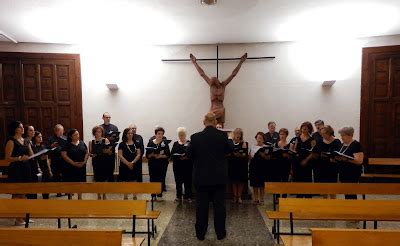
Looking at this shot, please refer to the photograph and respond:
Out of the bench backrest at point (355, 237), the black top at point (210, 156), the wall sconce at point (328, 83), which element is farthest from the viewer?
the wall sconce at point (328, 83)

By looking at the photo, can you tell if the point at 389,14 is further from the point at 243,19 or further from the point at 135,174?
the point at 135,174

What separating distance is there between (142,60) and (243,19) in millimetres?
2827

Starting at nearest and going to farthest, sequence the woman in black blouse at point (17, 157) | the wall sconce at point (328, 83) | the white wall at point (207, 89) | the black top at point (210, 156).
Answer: the black top at point (210, 156) → the woman in black blouse at point (17, 157) → the wall sconce at point (328, 83) → the white wall at point (207, 89)

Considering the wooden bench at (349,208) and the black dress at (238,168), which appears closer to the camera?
the wooden bench at (349,208)

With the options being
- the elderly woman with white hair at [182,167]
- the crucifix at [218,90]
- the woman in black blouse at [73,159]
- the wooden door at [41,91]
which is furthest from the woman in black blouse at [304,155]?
the wooden door at [41,91]

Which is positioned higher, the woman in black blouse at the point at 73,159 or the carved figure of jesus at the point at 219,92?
the carved figure of jesus at the point at 219,92

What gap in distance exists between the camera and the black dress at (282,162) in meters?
4.91

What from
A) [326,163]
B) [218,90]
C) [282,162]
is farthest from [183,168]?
[326,163]

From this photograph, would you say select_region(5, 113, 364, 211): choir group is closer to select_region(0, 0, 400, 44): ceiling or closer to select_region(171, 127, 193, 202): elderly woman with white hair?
select_region(171, 127, 193, 202): elderly woman with white hair

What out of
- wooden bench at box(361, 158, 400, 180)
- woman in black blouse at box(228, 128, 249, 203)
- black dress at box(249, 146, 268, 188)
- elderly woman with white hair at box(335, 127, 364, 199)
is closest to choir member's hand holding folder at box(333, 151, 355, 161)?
elderly woman with white hair at box(335, 127, 364, 199)

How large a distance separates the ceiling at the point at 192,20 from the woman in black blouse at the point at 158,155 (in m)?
2.15

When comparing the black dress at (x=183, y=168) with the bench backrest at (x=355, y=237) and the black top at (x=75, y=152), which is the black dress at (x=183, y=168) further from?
the bench backrest at (x=355, y=237)

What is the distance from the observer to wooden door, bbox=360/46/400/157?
6398 millimetres

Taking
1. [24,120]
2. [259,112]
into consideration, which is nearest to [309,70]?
[259,112]
